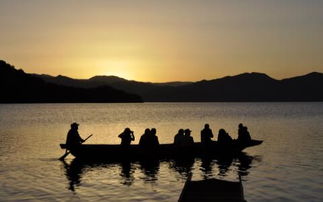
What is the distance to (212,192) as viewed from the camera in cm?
1490

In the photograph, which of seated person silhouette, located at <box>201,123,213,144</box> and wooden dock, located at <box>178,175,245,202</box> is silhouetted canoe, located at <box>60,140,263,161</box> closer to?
seated person silhouette, located at <box>201,123,213,144</box>

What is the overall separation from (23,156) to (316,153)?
68.1ft

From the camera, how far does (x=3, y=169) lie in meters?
25.9

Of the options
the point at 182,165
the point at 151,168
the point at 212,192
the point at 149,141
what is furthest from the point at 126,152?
the point at 212,192

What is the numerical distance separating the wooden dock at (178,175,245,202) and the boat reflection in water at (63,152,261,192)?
20.3 feet

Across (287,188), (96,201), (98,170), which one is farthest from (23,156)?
(287,188)

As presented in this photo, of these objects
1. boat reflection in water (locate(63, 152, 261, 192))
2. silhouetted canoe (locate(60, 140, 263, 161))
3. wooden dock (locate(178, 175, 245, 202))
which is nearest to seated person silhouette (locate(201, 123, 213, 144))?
silhouetted canoe (locate(60, 140, 263, 161))

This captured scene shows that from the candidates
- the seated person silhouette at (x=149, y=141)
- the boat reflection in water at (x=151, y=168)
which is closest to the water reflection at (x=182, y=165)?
the boat reflection in water at (x=151, y=168)

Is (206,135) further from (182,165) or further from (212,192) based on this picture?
(212,192)

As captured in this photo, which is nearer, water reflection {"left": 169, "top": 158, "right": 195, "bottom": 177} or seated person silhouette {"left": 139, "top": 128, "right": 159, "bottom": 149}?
water reflection {"left": 169, "top": 158, "right": 195, "bottom": 177}

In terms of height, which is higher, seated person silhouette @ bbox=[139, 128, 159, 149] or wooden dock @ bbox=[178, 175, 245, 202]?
seated person silhouette @ bbox=[139, 128, 159, 149]

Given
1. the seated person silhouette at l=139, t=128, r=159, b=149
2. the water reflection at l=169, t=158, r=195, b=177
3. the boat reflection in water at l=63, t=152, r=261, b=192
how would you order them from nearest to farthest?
the boat reflection in water at l=63, t=152, r=261, b=192
the water reflection at l=169, t=158, r=195, b=177
the seated person silhouette at l=139, t=128, r=159, b=149

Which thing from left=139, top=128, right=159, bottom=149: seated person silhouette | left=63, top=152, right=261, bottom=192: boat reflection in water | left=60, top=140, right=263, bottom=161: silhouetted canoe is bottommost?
left=63, top=152, right=261, bottom=192: boat reflection in water

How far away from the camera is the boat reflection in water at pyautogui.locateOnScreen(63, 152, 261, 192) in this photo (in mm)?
23062
